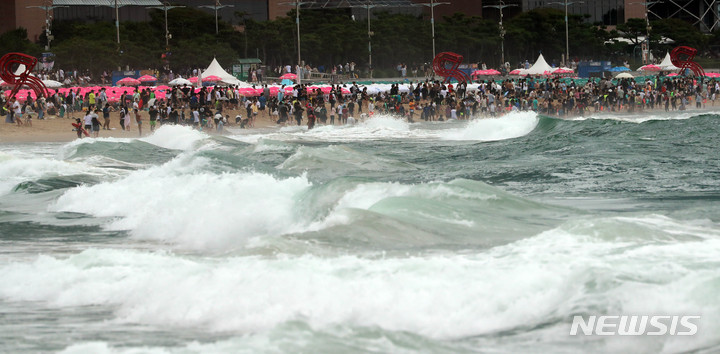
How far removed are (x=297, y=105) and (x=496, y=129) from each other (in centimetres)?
806

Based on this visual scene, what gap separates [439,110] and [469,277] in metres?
33.2

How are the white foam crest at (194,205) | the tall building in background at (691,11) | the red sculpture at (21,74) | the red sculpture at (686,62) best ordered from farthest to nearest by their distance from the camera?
the tall building in background at (691,11)
the red sculpture at (686,62)
the red sculpture at (21,74)
the white foam crest at (194,205)

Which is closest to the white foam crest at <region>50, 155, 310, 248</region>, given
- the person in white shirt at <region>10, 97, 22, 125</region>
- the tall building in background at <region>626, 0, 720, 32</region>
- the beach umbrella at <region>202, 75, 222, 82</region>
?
the person in white shirt at <region>10, 97, 22, 125</region>

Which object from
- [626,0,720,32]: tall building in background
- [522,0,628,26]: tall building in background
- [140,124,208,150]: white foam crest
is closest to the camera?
[140,124,208,150]: white foam crest

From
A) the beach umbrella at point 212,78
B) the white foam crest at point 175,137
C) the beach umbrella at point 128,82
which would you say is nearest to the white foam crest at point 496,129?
the white foam crest at point 175,137

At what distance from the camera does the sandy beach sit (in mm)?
34725

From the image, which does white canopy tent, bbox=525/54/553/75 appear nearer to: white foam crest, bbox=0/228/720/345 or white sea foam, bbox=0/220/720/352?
white sea foam, bbox=0/220/720/352

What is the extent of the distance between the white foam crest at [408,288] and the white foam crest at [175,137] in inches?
810

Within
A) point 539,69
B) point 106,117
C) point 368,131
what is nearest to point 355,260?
point 368,131

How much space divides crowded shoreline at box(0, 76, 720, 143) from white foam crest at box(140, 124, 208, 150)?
201cm

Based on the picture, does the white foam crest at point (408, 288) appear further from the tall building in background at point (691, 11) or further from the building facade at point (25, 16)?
the tall building in background at point (691, 11)

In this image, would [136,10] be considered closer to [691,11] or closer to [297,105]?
[691,11]

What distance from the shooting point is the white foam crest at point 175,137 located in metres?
31.8

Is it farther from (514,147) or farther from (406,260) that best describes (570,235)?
(514,147)
